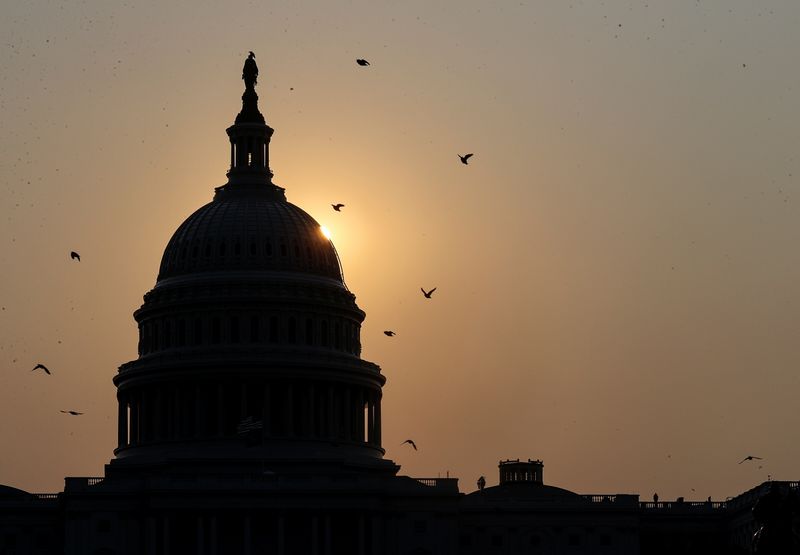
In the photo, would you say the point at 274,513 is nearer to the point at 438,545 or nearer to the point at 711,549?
the point at 438,545

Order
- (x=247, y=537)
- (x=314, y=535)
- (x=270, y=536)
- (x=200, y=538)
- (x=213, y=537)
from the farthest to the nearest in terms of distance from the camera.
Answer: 1. (x=270, y=536)
2. (x=314, y=535)
3. (x=247, y=537)
4. (x=213, y=537)
5. (x=200, y=538)

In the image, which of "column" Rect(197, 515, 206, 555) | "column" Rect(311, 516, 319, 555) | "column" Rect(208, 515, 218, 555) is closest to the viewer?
"column" Rect(197, 515, 206, 555)

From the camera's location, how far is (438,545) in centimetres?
19738

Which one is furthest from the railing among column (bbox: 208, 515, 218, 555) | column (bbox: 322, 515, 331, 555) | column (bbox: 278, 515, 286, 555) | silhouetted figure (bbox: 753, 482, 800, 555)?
silhouetted figure (bbox: 753, 482, 800, 555)

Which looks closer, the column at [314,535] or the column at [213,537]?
the column at [213,537]

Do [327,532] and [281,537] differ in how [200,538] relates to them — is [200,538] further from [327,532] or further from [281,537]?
[327,532]

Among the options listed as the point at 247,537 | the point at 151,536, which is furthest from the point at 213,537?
the point at 151,536

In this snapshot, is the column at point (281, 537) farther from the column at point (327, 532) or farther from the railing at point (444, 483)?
the railing at point (444, 483)

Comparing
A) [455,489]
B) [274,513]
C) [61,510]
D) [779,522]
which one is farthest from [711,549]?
[779,522]

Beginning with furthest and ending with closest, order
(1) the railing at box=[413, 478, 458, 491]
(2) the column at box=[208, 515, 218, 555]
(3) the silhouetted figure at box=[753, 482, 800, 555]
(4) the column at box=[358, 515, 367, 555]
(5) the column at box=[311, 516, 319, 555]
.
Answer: (1) the railing at box=[413, 478, 458, 491], (4) the column at box=[358, 515, 367, 555], (5) the column at box=[311, 516, 319, 555], (2) the column at box=[208, 515, 218, 555], (3) the silhouetted figure at box=[753, 482, 800, 555]

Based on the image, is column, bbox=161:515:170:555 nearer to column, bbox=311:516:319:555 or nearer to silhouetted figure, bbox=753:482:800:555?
column, bbox=311:516:319:555

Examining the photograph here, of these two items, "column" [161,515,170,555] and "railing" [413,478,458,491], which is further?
"railing" [413,478,458,491]

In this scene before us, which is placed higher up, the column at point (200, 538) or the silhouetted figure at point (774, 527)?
the column at point (200, 538)

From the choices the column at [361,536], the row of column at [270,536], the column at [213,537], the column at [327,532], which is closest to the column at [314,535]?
the row of column at [270,536]
